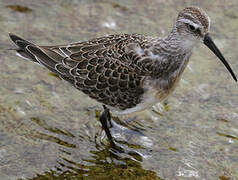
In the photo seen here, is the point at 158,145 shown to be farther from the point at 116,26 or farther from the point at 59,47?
the point at 116,26

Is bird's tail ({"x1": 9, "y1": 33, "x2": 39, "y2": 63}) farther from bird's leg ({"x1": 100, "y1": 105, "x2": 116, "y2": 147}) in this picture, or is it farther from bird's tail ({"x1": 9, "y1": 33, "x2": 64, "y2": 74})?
bird's leg ({"x1": 100, "y1": 105, "x2": 116, "y2": 147})

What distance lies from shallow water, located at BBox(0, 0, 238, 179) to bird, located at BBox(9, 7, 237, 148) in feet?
2.44

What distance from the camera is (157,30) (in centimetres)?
1182

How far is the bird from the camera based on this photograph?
8.52 m

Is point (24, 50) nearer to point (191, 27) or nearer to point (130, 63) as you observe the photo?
point (130, 63)

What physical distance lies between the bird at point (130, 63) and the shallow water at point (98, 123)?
74 centimetres

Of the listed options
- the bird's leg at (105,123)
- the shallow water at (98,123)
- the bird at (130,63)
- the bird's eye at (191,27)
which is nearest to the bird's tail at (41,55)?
the bird at (130,63)

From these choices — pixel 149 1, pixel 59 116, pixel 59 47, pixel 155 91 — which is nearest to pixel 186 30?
pixel 155 91

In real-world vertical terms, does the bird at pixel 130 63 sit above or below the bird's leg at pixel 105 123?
above

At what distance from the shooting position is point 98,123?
382 inches

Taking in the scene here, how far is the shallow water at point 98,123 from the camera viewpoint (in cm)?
867

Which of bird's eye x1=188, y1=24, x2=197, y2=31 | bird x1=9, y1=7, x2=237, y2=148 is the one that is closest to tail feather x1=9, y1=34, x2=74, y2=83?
bird x1=9, y1=7, x2=237, y2=148

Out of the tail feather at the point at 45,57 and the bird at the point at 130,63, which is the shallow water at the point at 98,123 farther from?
the tail feather at the point at 45,57

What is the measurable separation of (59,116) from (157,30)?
3660 mm
